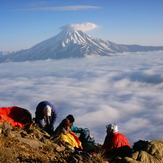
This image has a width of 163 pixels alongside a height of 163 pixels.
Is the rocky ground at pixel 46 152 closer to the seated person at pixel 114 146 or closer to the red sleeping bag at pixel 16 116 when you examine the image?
the seated person at pixel 114 146

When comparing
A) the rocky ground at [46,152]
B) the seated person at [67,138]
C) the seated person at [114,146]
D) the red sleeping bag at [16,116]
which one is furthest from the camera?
the red sleeping bag at [16,116]

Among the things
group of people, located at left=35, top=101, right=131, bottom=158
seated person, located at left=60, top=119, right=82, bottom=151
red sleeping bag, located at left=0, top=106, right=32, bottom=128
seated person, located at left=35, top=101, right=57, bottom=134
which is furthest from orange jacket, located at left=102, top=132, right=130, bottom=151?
red sleeping bag, located at left=0, top=106, right=32, bottom=128

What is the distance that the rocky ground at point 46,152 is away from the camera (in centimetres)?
492

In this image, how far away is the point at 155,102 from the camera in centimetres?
18900

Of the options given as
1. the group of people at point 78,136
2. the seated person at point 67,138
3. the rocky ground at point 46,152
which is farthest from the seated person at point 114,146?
the seated person at point 67,138

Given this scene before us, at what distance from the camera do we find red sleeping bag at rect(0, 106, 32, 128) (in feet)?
23.3

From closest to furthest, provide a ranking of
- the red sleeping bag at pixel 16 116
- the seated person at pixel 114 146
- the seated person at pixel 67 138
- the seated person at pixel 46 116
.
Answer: the seated person at pixel 114 146, the seated person at pixel 67 138, the red sleeping bag at pixel 16 116, the seated person at pixel 46 116

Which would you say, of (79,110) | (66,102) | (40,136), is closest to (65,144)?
(40,136)

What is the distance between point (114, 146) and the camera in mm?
6453

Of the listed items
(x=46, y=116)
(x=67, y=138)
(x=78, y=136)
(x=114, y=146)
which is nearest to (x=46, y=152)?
(x=67, y=138)

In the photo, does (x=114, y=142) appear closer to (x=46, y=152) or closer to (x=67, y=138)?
(x=67, y=138)

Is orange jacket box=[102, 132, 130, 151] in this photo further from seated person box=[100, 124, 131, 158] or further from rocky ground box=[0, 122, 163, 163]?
rocky ground box=[0, 122, 163, 163]

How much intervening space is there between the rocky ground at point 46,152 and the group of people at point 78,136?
49cm

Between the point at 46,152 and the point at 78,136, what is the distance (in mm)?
2303
